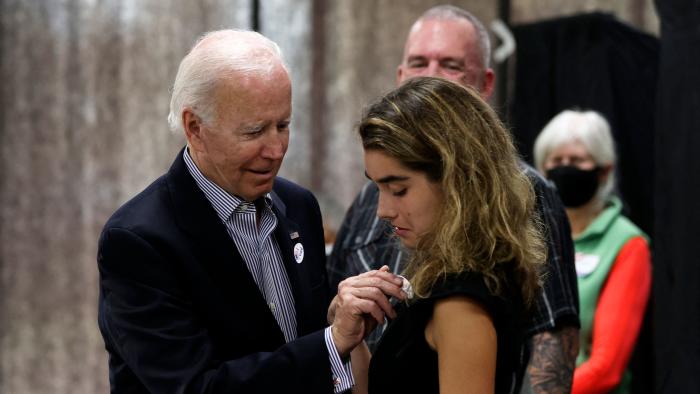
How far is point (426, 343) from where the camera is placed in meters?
1.68

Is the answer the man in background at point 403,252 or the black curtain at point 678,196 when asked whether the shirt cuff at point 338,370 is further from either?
the black curtain at point 678,196

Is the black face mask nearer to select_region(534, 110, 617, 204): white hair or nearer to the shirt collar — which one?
select_region(534, 110, 617, 204): white hair

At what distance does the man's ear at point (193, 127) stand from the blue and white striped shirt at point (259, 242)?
44 mm

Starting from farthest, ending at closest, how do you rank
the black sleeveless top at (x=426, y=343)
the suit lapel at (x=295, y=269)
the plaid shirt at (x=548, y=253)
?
the plaid shirt at (x=548, y=253), the suit lapel at (x=295, y=269), the black sleeveless top at (x=426, y=343)

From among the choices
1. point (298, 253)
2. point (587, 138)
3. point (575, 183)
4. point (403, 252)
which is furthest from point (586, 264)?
point (298, 253)

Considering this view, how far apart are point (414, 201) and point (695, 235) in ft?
4.44

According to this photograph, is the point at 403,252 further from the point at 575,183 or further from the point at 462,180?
the point at 575,183

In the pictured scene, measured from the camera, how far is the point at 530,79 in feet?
14.1

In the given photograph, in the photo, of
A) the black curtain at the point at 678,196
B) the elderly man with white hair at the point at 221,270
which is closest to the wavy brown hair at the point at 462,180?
the elderly man with white hair at the point at 221,270

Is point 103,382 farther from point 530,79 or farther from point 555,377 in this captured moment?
point 555,377

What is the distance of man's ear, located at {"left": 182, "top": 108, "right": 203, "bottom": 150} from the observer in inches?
74.1

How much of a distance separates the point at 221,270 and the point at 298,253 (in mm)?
266

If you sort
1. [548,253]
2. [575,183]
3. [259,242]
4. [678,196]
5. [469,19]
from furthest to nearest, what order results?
[575,183], [678,196], [469,19], [548,253], [259,242]

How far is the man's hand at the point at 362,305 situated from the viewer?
169 centimetres
